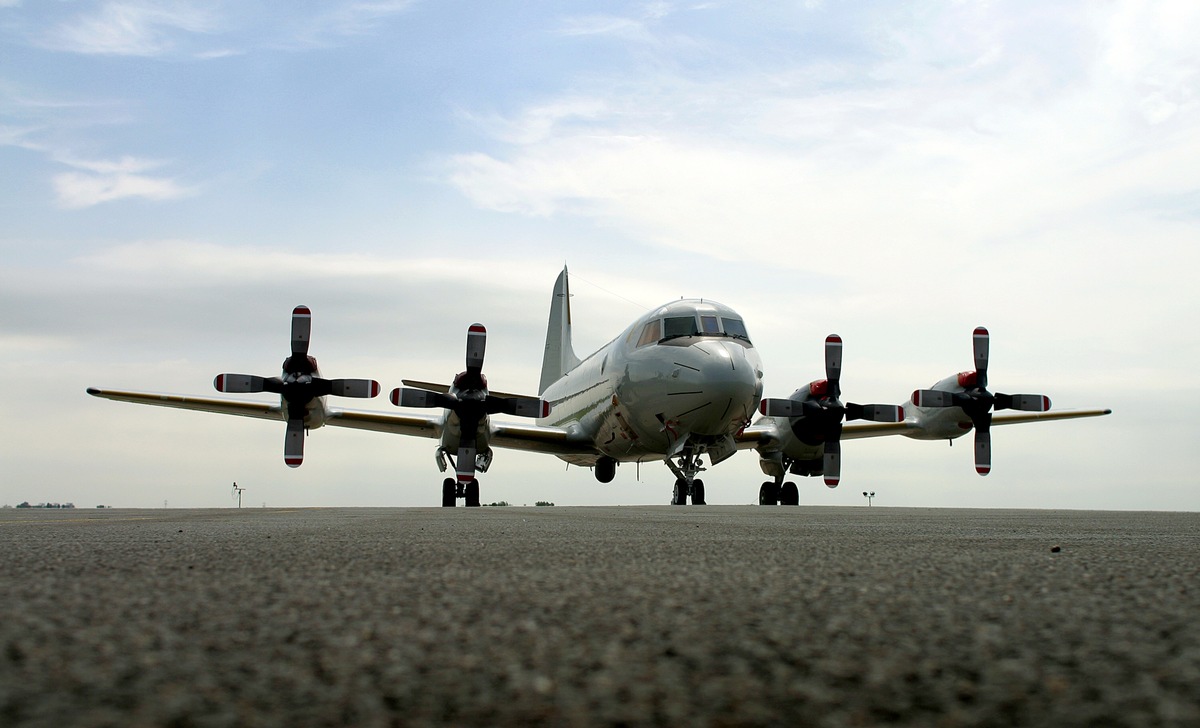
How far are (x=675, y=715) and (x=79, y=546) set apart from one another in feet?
16.1

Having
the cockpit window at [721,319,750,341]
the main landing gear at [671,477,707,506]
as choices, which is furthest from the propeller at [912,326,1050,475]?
the main landing gear at [671,477,707,506]

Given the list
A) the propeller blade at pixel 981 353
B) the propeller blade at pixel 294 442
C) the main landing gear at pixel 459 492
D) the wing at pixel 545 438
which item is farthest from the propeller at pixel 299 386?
the propeller blade at pixel 981 353

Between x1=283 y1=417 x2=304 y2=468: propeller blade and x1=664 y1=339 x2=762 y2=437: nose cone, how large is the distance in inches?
334

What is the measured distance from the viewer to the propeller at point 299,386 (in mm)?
21703

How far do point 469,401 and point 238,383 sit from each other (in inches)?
205

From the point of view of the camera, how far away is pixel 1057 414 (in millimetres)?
28016

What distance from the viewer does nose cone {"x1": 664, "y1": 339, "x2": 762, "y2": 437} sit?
815 inches

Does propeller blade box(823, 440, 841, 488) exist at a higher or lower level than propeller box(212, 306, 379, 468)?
lower

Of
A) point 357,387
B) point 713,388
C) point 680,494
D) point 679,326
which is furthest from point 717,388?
point 357,387

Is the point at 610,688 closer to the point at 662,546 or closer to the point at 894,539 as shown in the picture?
the point at 662,546

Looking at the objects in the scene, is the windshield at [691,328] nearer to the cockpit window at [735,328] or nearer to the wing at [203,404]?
the cockpit window at [735,328]

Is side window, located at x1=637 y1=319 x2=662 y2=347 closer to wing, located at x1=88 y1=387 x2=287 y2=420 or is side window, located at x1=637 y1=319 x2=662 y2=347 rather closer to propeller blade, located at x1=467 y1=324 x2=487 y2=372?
propeller blade, located at x1=467 y1=324 x2=487 y2=372

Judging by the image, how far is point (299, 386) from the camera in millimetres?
21750

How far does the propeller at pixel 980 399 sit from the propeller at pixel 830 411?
1.09 m
